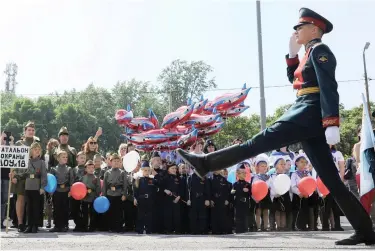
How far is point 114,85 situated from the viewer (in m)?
83.9

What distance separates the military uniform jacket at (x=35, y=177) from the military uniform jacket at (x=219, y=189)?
3.11 m

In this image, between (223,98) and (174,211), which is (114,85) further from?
(174,211)

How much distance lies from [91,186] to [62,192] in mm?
571

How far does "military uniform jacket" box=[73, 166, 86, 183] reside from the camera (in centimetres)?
1121

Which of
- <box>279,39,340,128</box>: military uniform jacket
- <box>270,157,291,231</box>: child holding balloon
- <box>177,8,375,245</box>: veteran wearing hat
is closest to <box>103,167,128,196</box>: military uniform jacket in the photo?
<box>270,157,291,231</box>: child holding balloon

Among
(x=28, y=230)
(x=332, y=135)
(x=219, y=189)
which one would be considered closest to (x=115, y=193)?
(x=28, y=230)

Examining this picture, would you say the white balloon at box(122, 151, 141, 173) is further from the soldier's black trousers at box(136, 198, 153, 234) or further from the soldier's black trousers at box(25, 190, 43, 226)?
the soldier's black trousers at box(25, 190, 43, 226)

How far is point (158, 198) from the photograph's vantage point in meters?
10.9

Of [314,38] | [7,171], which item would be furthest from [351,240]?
[7,171]

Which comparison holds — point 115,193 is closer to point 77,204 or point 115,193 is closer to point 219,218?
point 77,204

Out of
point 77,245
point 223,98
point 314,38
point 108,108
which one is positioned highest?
point 108,108

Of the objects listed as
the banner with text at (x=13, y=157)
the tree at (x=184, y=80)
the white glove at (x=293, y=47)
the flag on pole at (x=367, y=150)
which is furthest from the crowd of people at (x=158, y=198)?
the tree at (x=184, y=80)

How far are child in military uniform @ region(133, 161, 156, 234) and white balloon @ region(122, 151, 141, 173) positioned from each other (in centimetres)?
129

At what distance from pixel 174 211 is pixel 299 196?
2.66m
